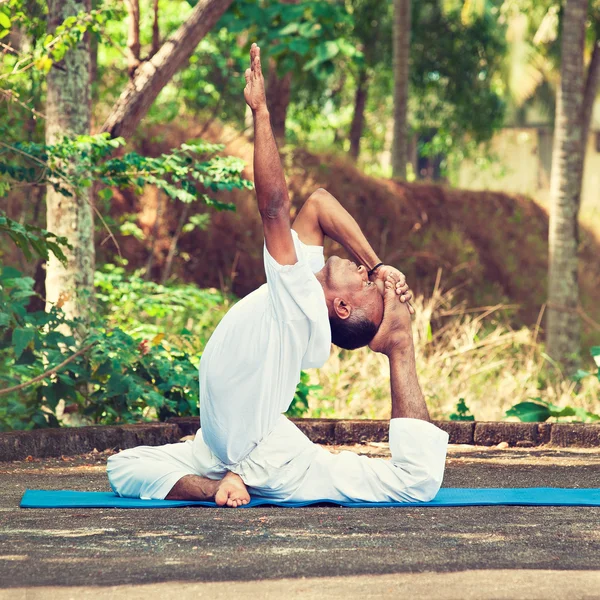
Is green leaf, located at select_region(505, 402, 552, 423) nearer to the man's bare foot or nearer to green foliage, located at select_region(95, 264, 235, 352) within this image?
green foliage, located at select_region(95, 264, 235, 352)

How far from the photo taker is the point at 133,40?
299 inches

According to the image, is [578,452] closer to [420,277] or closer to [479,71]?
[420,277]

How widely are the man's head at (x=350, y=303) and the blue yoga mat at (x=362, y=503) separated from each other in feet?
2.31

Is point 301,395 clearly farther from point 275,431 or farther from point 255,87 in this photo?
point 255,87

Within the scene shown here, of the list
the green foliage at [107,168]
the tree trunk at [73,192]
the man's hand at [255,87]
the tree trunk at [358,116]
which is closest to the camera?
the man's hand at [255,87]

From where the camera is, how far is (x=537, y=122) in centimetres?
3209

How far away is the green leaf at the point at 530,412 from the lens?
6.93 metres

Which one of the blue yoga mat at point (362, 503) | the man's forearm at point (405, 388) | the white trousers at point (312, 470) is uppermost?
the man's forearm at point (405, 388)

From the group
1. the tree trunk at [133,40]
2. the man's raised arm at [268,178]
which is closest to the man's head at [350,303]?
the man's raised arm at [268,178]

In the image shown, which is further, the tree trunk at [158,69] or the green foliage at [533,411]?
the tree trunk at [158,69]

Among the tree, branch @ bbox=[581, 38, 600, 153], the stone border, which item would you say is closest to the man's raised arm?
the stone border

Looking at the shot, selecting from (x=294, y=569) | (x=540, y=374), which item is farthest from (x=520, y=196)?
(x=294, y=569)

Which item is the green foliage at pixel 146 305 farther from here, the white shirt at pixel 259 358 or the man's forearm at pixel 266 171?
the man's forearm at pixel 266 171

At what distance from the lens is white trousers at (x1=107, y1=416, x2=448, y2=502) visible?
438cm
